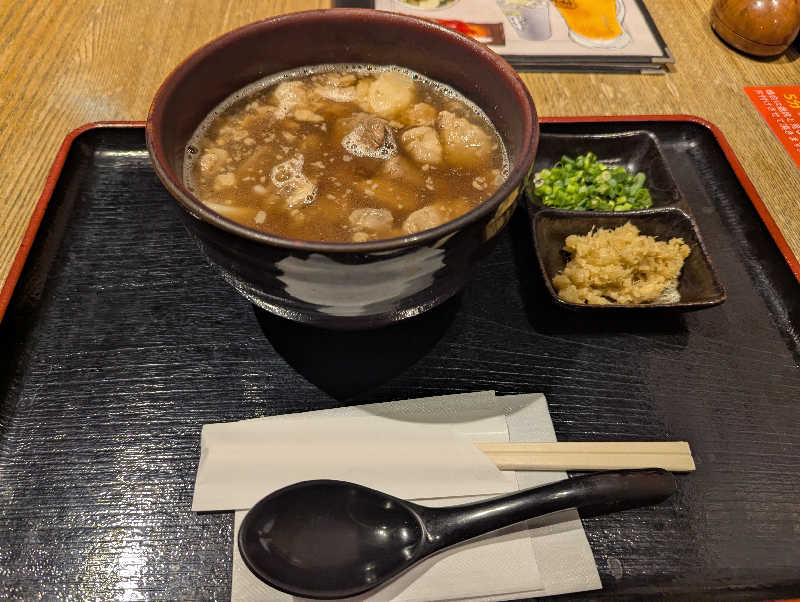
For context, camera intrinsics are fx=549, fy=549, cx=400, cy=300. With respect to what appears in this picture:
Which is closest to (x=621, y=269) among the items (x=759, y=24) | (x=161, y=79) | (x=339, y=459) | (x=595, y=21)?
(x=339, y=459)

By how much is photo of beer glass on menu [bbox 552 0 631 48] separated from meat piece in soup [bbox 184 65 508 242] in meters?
1.19

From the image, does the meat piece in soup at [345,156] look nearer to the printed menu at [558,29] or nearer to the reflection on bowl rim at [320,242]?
the reflection on bowl rim at [320,242]

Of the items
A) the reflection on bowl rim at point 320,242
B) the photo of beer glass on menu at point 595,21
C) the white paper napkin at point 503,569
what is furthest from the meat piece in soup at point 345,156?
the photo of beer glass on menu at point 595,21

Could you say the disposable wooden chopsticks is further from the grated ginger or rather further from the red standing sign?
the red standing sign

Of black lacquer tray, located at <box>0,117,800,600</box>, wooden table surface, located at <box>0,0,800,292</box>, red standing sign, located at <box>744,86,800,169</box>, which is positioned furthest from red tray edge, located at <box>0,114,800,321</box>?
red standing sign, located at <box>744,86,800,169</box>

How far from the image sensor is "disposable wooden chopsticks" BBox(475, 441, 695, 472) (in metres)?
1.07

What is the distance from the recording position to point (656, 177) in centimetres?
168

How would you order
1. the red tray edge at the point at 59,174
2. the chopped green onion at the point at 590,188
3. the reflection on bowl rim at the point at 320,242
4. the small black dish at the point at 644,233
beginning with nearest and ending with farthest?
the reflection on bowl rim at the point at 320,242 < the red tray edge at the point at 59,174 < the small black dish at the point at 644,233 < the chopped green onion at the point at 590,188

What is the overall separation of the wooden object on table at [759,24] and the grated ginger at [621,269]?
1.37 meters

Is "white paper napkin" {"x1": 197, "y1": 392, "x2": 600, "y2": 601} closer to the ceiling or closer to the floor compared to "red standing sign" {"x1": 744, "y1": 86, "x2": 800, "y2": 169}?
closer to the floor

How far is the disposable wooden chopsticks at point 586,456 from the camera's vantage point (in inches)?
42.0

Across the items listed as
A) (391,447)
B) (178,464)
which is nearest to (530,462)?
(391,447)

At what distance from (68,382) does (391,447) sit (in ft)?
2.33

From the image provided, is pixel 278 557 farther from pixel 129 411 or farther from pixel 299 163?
pixel 299 163
